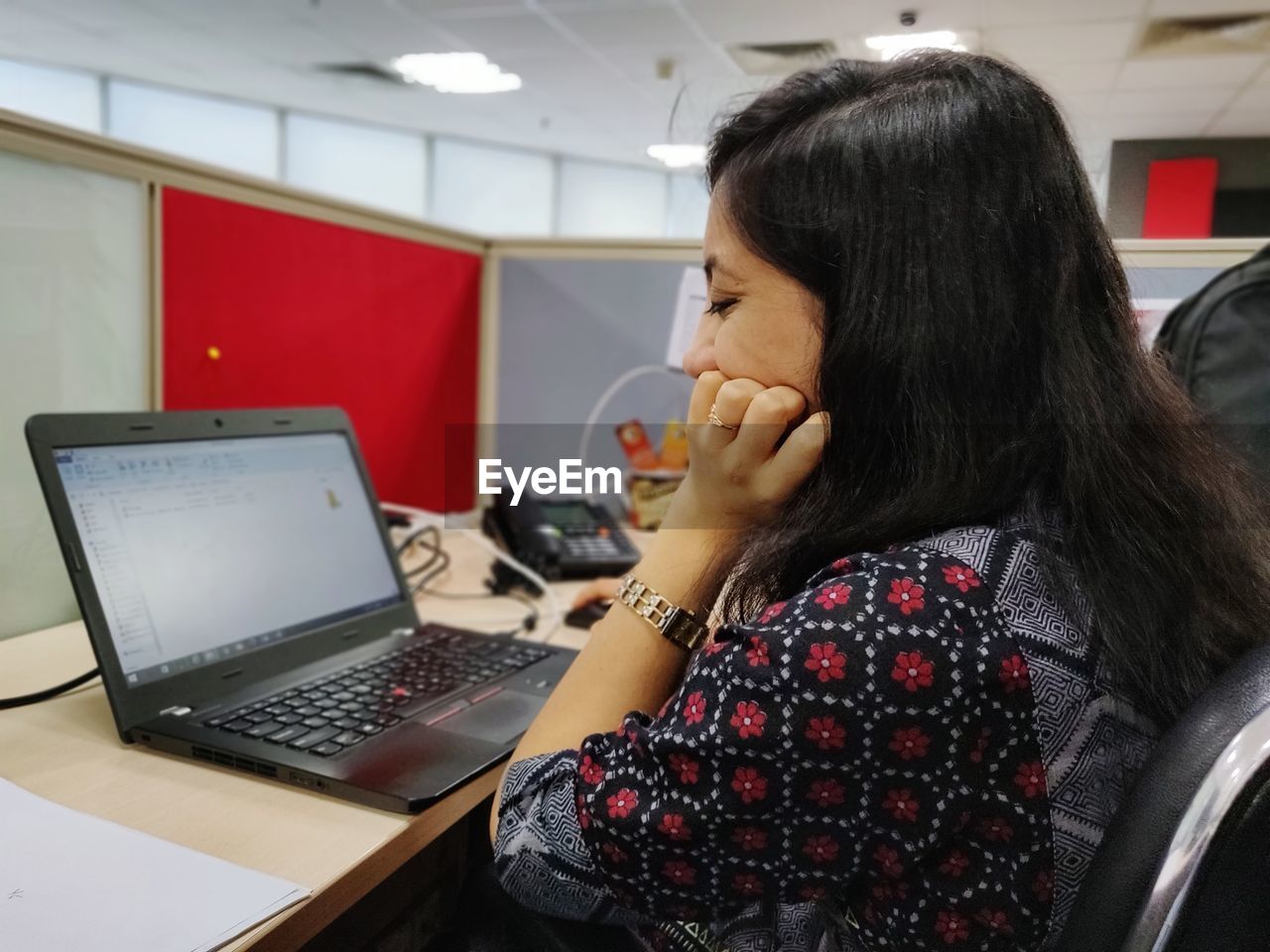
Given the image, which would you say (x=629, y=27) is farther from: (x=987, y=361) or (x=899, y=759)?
(x=899, y=759)

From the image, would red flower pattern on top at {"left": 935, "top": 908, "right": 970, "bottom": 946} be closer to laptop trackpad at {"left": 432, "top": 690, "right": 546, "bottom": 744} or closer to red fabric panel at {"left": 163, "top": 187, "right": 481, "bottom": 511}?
laptop trackpad at {"left": 432, "top": 690, "right": 546, "bottom": 744}

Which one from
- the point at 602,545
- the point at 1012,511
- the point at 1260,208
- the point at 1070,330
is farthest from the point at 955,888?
the point at 1260,208

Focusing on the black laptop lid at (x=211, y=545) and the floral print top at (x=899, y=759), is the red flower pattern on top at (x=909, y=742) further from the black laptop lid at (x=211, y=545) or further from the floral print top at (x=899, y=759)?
the black laptop lid at (x=211, y=545)

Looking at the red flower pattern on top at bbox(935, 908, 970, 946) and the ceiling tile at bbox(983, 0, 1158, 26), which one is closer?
the red flower pattern on top at bbox(935, 908, 970, 946)

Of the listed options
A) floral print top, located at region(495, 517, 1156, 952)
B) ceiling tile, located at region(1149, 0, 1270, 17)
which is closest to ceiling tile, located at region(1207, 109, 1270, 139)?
floral print top, located at region(495, 517, 1156, 952)

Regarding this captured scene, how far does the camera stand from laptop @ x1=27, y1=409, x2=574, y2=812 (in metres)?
0.68

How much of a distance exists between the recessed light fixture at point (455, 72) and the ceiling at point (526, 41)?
11 centimetres

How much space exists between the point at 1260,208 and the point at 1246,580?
876 mm

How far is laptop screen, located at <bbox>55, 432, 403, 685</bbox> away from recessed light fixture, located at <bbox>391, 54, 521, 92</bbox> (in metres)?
5.00

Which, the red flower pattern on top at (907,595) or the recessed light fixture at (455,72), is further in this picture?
the recessed light fixture at (455,72)

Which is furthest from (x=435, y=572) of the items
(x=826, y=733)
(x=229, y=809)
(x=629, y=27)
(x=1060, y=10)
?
(x=629, y=27)

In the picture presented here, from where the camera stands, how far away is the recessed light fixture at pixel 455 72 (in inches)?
215

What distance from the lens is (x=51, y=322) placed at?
37.8 inches

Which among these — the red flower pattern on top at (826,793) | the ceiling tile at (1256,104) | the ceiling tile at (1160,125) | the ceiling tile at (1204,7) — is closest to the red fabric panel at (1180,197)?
the ceiling tile at (1160,125)
